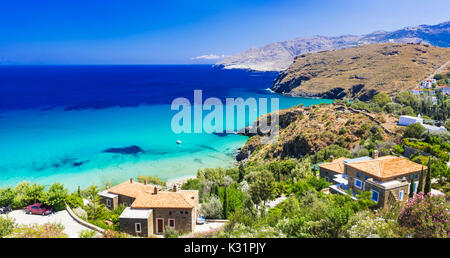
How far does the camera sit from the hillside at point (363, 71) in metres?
90.2

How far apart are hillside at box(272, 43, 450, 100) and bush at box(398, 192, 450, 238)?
8271 centimetres

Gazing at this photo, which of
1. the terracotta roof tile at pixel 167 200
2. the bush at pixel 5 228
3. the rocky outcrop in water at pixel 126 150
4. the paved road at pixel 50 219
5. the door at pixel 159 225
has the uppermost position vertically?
the bush at pixel 5 228

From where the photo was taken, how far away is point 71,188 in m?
32.8

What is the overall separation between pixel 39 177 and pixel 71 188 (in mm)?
6215

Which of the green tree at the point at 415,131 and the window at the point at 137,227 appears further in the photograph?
the green tree at the point at 415,131

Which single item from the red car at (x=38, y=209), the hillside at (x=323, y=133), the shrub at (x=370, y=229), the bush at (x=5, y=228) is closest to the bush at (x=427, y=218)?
the shrub at (x=370, y=229)

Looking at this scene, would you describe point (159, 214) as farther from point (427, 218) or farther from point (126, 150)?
point (126, 150)

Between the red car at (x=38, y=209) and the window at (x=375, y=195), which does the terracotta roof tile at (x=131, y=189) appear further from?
the window at (x=375, y=195)

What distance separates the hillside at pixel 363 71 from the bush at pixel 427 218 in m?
82.7

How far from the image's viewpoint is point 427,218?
9.38m

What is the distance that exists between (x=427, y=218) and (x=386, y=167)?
8794 mm
